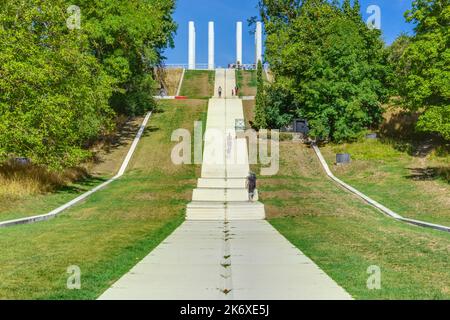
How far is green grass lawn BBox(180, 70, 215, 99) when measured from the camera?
7188cm

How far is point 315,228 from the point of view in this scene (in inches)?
778

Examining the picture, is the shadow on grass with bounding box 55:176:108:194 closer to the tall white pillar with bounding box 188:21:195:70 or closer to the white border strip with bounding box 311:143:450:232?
the white border strip with bounding box 311:143:450:232

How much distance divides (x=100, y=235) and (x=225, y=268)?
732 centimetres

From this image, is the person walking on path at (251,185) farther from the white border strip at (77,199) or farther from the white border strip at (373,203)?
the white border strip at (77,199)

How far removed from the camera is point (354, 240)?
16328 millimetres

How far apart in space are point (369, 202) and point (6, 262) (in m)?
21.1

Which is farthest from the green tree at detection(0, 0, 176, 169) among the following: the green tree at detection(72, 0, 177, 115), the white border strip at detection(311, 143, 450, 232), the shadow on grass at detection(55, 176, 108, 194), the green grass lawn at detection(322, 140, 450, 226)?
the green grass lawn at detection(322, 140, 450, 226)

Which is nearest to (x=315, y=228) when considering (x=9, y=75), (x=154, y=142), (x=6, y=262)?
(x=6, y=262)

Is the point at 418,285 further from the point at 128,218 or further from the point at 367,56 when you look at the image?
the point at 367,56

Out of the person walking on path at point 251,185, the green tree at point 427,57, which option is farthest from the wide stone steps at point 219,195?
the green tree at point 427,57

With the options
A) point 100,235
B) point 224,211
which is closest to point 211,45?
point 224,211

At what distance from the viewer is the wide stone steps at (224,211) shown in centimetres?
2528

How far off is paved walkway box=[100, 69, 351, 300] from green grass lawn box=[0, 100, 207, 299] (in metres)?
0.59

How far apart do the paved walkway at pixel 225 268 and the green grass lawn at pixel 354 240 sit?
1.80 feet
